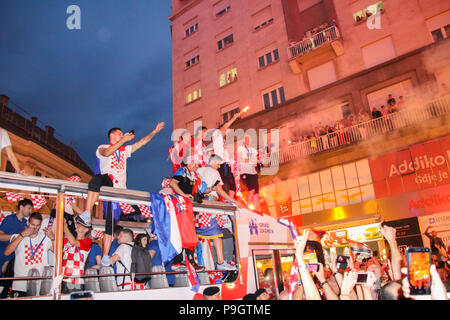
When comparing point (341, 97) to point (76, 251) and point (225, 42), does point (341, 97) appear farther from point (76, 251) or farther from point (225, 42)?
point (76, 251)

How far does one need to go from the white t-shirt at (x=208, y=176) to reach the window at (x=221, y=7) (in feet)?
70.8

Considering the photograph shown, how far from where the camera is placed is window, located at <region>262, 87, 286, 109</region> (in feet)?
65.2

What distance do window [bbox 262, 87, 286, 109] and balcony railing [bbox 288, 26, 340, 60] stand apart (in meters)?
2.23

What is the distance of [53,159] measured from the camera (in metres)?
24.9

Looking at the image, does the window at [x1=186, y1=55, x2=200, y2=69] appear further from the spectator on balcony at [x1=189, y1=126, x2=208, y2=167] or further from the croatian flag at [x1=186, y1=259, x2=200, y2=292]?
the croatian flag at [x1=186, y1=259, x2=200, y2=292]

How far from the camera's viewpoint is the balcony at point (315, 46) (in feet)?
57.3

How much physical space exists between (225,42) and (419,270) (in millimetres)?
23471

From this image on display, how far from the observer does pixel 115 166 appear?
4.57 m

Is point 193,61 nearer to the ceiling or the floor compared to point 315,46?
nearer to the ceiling

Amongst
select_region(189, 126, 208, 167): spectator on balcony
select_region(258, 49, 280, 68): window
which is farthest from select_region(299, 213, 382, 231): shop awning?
select_region(258, 49, 280, 68): window

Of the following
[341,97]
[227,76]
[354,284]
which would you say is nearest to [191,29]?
[227,76]

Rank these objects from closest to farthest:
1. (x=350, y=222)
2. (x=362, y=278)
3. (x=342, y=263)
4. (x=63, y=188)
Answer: (x=362, y=278), (x=63, y=188), (x=342, y=263), (x=350, y=222)

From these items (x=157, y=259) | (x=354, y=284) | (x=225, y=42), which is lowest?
(x=354, y=284)
